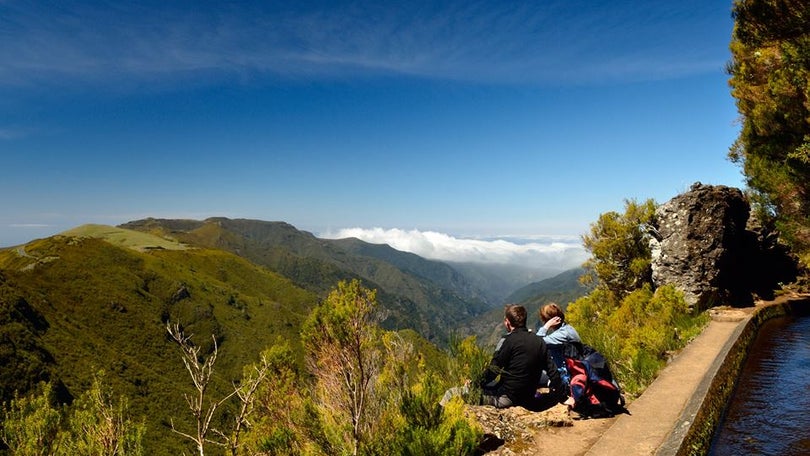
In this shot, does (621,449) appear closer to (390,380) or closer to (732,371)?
(390,380)

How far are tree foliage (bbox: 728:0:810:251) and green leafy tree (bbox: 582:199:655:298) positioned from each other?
604 cm

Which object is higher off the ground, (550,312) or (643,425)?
(550,312)

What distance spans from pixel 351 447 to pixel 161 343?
374 feet

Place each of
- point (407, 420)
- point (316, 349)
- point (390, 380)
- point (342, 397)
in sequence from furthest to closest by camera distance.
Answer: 1. point (316, 349)
2. point (390, 380)
3. point (342, 397)
4. point (407, 420)

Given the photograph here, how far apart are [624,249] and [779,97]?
34.8 ft

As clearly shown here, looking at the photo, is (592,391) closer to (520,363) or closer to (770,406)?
(520,363)

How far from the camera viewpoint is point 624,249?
68.0ft

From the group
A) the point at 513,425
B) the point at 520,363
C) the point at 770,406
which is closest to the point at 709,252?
the point at 770,406

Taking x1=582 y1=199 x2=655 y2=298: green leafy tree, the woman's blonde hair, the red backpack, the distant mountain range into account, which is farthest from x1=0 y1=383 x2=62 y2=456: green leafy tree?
the distant mountain range

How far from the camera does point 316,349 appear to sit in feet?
21.4

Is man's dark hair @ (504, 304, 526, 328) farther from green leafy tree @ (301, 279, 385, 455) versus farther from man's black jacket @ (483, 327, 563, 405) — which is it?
green leafy tree @ (301, 279, 385, 455)

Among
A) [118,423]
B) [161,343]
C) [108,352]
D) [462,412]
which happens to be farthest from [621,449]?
[161,343]

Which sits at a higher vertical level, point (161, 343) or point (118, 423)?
point (118, 423)

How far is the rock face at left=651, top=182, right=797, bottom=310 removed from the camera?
16203 mm
